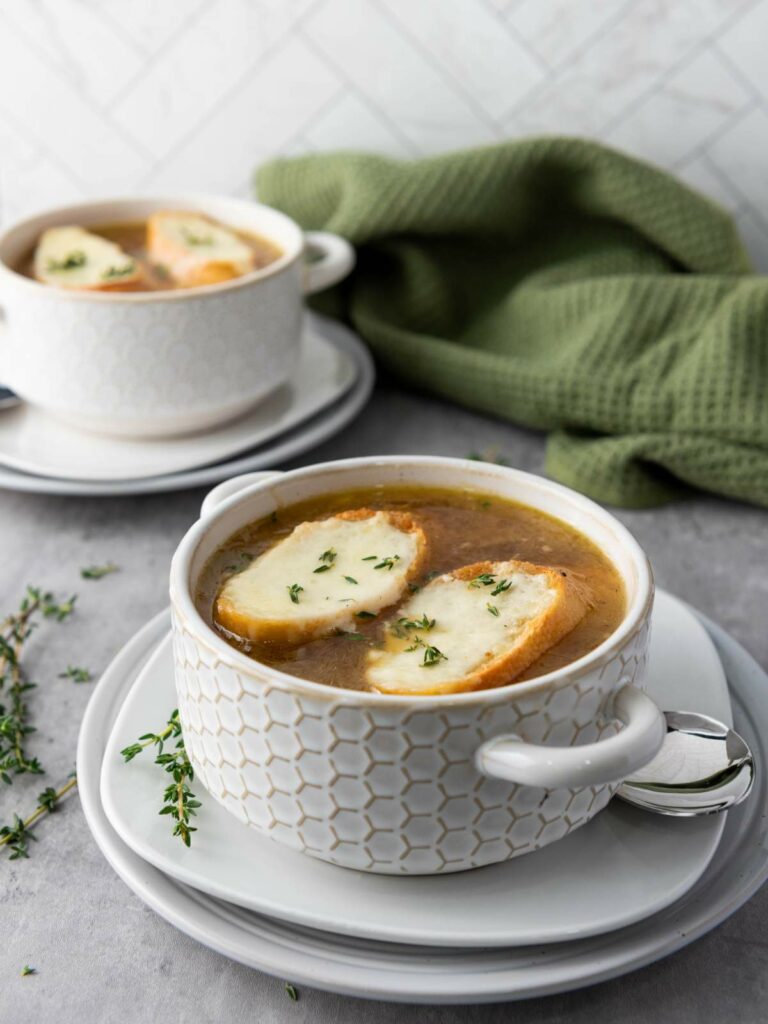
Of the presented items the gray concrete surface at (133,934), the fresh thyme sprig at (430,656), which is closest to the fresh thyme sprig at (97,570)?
the gray concrete surface at (133,934)

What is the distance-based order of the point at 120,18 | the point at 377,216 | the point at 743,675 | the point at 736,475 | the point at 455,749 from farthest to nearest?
the point at 120,18
the point at 377,216
the point at 736,475
the point at 743,675
the point at 455,749

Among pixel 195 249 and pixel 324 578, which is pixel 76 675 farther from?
pixel 195 249

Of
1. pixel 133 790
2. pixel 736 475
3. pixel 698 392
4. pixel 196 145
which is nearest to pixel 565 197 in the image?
pixel 698 392

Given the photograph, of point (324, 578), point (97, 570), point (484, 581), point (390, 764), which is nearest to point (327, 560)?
point (324, 578)

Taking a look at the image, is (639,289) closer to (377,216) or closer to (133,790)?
(377,216)

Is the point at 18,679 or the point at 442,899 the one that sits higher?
the point at 18,679

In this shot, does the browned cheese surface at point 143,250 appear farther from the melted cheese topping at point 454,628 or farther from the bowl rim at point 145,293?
the melted cheese topping at point 454,628

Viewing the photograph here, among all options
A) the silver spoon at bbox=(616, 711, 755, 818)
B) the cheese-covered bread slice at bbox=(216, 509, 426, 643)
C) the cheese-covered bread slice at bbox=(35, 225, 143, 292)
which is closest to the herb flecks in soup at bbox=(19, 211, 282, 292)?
the cheese-covered bread slice at bbox=(35, 225, 143, 292)
